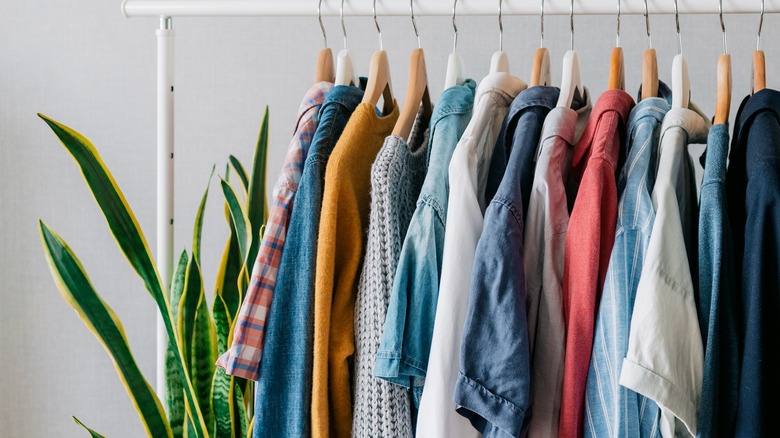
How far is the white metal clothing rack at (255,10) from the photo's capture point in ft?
3.01

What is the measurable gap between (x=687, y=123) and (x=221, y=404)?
33.7 inches

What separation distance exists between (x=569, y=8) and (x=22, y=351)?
1.73 m

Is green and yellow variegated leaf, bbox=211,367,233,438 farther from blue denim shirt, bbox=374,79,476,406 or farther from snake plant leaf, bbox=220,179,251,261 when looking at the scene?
blue denim shirt, bbox=374,79,476,406

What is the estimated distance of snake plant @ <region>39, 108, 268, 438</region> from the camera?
1064 millimetres

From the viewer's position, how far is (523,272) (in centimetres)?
80

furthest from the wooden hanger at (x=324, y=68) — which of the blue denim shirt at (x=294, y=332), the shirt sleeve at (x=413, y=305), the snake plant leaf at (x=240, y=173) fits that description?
the snake plant leaf at (x=240, y=173)

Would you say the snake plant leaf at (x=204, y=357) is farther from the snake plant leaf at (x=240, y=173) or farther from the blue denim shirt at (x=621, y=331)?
the blue denim shirt at (x=621, y=331)

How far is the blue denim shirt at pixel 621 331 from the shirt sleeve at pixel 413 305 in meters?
0.20

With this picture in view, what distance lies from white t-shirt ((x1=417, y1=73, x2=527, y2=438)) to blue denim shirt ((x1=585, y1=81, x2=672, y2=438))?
0.15 meters

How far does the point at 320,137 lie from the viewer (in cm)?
92

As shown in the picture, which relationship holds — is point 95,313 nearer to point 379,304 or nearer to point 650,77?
point 379,304

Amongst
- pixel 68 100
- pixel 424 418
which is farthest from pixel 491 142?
pixel 68 100

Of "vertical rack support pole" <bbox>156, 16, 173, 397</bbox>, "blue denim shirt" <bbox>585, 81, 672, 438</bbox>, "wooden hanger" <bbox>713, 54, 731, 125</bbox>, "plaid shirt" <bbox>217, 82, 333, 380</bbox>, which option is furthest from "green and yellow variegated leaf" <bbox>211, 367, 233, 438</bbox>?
"wooden hanger" <bbox>713, 54, 731, 125</bbox>

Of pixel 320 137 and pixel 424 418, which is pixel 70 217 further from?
pixel 424 418
